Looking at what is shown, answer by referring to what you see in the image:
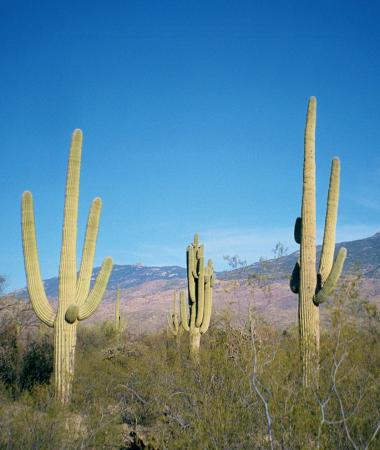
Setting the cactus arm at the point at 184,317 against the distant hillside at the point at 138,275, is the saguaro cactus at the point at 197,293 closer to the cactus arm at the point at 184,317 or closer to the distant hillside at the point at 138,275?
the cactus arm at the point at 184,317

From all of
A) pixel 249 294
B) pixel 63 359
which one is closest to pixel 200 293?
pixel 249 294

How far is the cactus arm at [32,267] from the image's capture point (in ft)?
26.4

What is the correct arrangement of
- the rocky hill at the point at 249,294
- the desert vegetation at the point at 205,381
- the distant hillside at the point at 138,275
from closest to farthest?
1. the desert vegetation at the point at 205,381
2. the rocky hill at the point at 249,294
3. the distant hillside at the point at 138,275

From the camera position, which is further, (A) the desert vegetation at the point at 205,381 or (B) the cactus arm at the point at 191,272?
(B) the cactus arm at the point at 191,272

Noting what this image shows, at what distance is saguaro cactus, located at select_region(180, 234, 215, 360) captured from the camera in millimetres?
13789

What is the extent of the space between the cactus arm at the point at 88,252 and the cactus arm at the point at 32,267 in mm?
617

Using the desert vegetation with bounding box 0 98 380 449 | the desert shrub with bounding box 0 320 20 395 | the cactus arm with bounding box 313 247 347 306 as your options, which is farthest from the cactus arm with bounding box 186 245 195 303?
the cactus arm with bounding box 313 247 347 306

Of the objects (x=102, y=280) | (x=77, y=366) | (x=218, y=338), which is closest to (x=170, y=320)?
(x=218, y=338)

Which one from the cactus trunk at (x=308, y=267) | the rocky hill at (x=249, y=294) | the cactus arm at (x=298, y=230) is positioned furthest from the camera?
the rocky hill at (x=249, y=294)

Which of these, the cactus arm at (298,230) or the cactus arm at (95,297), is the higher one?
the cactus arm at (298,230)

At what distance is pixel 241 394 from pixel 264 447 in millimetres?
1811

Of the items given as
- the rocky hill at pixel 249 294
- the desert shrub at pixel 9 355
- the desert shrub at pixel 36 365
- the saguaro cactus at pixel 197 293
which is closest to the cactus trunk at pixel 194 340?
the saguaro cactus at pixel 197 293

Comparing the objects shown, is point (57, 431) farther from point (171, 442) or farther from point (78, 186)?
point (78, 186)

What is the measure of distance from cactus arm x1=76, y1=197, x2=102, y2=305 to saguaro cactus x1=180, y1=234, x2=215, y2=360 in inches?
233
